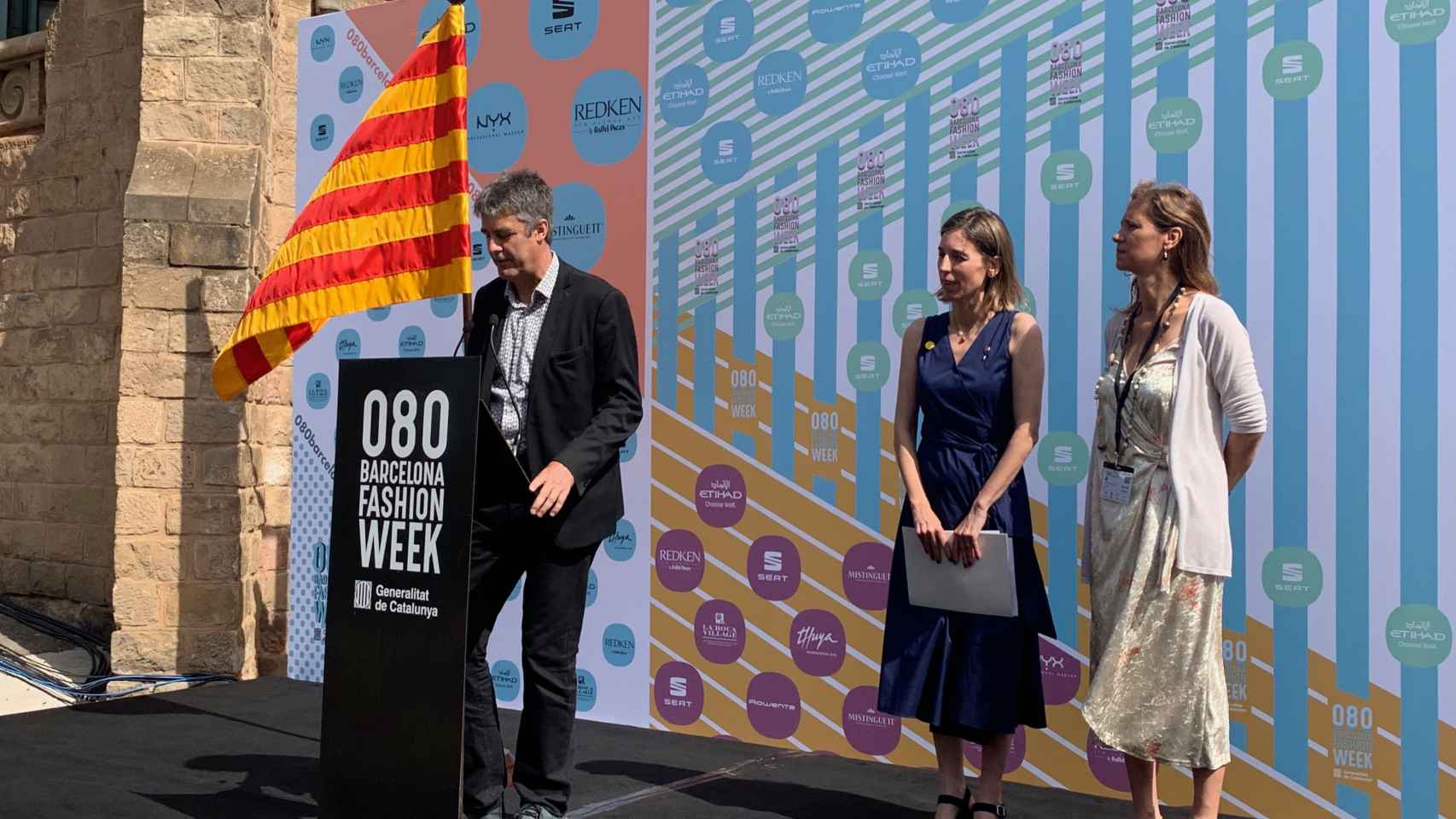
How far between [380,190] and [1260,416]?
9.46 feet

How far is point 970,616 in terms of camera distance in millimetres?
3871

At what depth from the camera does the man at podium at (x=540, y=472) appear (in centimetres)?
379

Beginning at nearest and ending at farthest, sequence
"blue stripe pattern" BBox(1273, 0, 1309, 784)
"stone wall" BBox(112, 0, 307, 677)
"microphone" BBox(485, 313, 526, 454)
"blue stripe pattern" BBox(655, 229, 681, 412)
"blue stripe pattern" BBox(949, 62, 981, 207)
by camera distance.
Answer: "microphone" BBox(485, 313, 526, 454)
"blue stripe pattern" BBox(1273, 0, 1309, 784)
"blue stripe pattern" BBox(949, 62, 981, 207)
"blue stripe pattern" BBox(655, 229, 681, 412)
"stone wall" BBox(112, 0, 307, 677)

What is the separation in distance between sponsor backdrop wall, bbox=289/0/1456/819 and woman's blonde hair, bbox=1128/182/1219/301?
0.84 m

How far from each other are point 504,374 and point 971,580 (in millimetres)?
1456

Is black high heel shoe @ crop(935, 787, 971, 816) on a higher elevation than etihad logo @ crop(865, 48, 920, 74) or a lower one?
lower

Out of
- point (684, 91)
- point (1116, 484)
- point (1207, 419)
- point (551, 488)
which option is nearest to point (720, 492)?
point (684, 91)

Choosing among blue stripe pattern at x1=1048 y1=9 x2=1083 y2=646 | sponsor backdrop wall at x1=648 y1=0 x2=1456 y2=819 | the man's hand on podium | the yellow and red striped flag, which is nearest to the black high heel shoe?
sponsor backdrop wall at x1=648 y1=0 x2=1456 y2=819

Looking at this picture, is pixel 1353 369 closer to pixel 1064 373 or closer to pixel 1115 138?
pixel 1064 373

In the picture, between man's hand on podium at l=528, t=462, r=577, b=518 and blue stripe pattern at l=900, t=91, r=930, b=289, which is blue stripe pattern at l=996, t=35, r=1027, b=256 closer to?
blue stripe pattern at l=900, t=91, r=930, b=289

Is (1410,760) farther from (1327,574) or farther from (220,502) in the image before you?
(220,502)

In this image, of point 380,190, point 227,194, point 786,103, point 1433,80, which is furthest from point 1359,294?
point 227,194

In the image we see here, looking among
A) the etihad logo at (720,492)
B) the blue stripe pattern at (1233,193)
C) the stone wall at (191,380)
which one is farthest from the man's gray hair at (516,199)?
the stone wall at (191,380)

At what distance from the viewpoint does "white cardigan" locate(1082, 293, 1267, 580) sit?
135 inches
